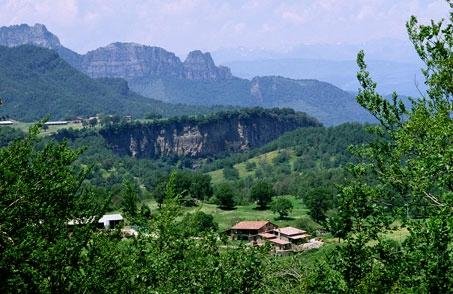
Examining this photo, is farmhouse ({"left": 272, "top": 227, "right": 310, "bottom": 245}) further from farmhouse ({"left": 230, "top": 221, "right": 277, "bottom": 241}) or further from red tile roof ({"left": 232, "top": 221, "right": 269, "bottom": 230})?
red tile roof ({"left": 232, "top": 221, "right": 269, "bottom": 230})

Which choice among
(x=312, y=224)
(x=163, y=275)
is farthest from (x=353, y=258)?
(x=312, y=224)

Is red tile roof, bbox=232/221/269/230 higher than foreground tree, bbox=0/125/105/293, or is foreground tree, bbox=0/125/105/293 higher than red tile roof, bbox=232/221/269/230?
foreground tree, bbox=0/125/105/293

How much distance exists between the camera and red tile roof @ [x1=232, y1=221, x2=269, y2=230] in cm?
12312

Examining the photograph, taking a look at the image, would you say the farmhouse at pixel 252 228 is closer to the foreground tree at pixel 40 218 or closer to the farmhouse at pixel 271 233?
the farmhouse at pixel 271 233

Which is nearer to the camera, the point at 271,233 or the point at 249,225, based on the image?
the point at 271,233

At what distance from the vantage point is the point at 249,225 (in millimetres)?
125500

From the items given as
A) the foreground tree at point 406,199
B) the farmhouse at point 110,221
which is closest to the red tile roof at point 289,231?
the farmhouse at point 110,221

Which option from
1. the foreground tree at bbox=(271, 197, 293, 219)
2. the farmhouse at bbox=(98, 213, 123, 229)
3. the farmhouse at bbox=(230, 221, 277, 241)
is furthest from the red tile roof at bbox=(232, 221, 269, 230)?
A: the farmhouse at bbox=(98, 213, 123, 229)

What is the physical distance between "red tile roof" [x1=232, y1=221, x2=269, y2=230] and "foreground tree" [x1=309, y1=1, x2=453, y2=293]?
10195 cm

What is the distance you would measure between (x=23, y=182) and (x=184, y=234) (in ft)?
19.9

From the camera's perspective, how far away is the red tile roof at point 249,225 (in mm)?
123125

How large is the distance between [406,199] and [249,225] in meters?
108

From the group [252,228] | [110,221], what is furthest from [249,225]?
[110,221]

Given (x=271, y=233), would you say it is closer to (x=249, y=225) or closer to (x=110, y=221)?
(x=249, y=225)
